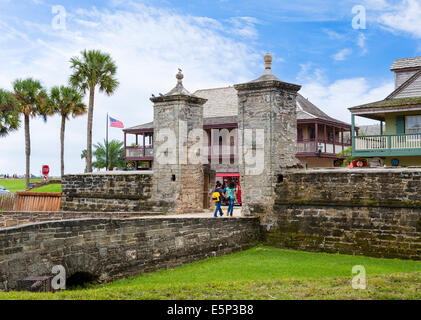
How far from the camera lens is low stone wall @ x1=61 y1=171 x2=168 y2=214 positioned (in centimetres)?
1947

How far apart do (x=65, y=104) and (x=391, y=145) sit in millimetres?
Result: 25350

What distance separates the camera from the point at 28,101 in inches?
1574

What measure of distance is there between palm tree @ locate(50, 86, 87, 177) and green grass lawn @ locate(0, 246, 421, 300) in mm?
27996

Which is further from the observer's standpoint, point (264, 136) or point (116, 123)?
point (116, 123)

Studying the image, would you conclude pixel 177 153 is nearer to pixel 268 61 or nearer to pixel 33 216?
pixel 268 61

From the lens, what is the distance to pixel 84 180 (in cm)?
2156

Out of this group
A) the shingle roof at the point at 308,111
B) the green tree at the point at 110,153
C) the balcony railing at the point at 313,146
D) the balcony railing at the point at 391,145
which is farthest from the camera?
the green tree at the point at 110,153

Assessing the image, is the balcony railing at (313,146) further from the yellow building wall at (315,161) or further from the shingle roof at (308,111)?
the shingle roof at (308,111)

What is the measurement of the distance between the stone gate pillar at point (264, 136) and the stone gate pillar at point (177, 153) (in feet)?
8.85

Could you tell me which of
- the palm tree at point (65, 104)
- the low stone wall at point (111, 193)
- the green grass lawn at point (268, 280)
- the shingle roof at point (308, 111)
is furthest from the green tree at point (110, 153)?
the green grass lawn at point (268, 280)

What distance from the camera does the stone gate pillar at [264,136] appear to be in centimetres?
1655

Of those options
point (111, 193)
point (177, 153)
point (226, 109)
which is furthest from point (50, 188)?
point (177, 153)
